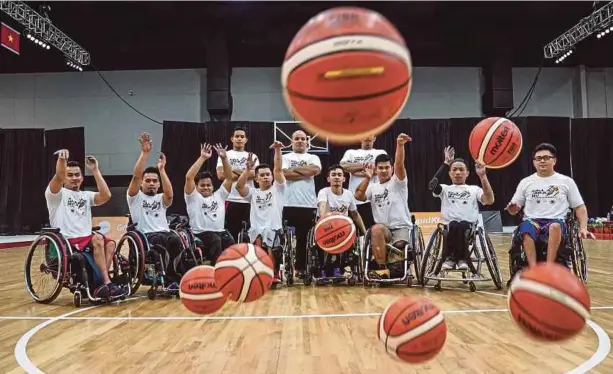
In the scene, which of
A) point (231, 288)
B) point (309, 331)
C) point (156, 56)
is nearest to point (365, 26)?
point (231, 288)

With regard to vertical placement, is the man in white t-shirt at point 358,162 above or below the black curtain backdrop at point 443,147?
below

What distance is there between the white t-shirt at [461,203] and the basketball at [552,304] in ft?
8.65

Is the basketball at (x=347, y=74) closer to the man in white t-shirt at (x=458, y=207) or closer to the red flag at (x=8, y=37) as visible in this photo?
the man in white t-shirt at (x=458, y=207)

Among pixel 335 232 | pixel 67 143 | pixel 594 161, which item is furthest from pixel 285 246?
pixel 594 161

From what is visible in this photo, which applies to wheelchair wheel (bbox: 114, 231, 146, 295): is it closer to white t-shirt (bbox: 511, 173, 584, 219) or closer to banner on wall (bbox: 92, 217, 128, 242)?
white t-shirt (bbox: 511, 173, 584, 219)

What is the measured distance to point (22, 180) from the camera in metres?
11.9

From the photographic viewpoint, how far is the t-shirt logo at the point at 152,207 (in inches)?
168

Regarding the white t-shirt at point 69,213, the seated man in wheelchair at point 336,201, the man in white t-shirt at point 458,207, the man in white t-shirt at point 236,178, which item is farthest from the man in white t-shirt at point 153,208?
the man in white t-shirt at point 458,207

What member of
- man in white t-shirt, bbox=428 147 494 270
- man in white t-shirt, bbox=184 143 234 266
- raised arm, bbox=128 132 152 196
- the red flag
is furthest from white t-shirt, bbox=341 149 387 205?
the red flag

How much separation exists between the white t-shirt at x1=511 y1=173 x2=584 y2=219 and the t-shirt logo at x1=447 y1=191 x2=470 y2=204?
41 cm

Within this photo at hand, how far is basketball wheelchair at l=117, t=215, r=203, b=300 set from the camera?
3.88m

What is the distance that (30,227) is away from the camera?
11.9 meters

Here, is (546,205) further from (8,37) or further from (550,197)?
(8,37)

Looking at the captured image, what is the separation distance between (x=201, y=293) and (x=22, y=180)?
11284 mm
